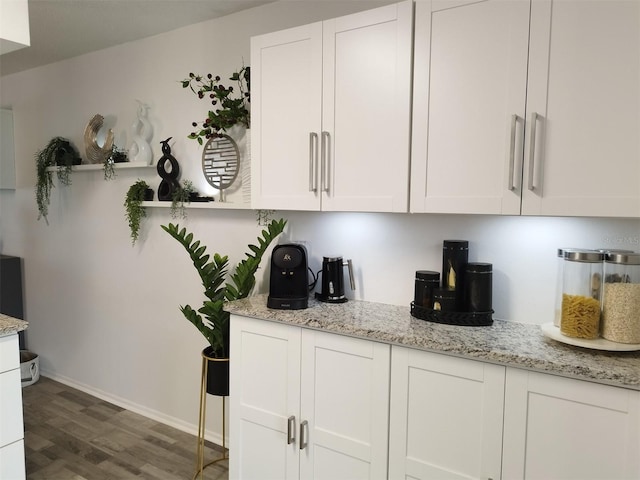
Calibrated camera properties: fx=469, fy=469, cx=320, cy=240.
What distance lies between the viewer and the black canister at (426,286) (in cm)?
201

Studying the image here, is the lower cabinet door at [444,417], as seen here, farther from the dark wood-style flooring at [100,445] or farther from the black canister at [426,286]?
the dark wood-style flooring at [100,445]

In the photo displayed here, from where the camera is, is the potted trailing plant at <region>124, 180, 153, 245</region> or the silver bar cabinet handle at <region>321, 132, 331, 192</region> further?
the potted trailing plant at <region>124, 180, 153, 245</region>

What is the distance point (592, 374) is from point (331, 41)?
63.4 inches

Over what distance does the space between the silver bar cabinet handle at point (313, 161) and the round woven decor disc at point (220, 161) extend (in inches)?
31.3

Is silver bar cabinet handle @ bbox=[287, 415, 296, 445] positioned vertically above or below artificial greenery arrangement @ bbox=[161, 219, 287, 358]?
below

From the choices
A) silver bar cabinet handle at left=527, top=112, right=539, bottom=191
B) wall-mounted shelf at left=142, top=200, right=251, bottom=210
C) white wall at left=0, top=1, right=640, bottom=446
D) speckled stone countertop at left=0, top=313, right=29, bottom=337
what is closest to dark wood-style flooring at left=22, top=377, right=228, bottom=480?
white wall at left=0, top=1, right=640, bottom=446

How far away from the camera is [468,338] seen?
173cm

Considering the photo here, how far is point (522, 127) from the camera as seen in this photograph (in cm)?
164

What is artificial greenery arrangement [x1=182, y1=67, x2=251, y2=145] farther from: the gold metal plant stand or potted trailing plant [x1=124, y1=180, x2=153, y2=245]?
the gold metal plant stand

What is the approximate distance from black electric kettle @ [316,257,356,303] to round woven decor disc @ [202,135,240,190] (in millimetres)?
875

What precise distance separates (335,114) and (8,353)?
5.81ft

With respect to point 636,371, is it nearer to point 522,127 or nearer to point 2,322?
point 522,127

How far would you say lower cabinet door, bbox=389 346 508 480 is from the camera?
1.61 m

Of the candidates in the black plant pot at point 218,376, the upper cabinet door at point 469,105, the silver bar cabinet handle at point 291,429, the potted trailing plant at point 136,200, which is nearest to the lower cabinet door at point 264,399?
the silver bar cabinet handle at point 291,429
